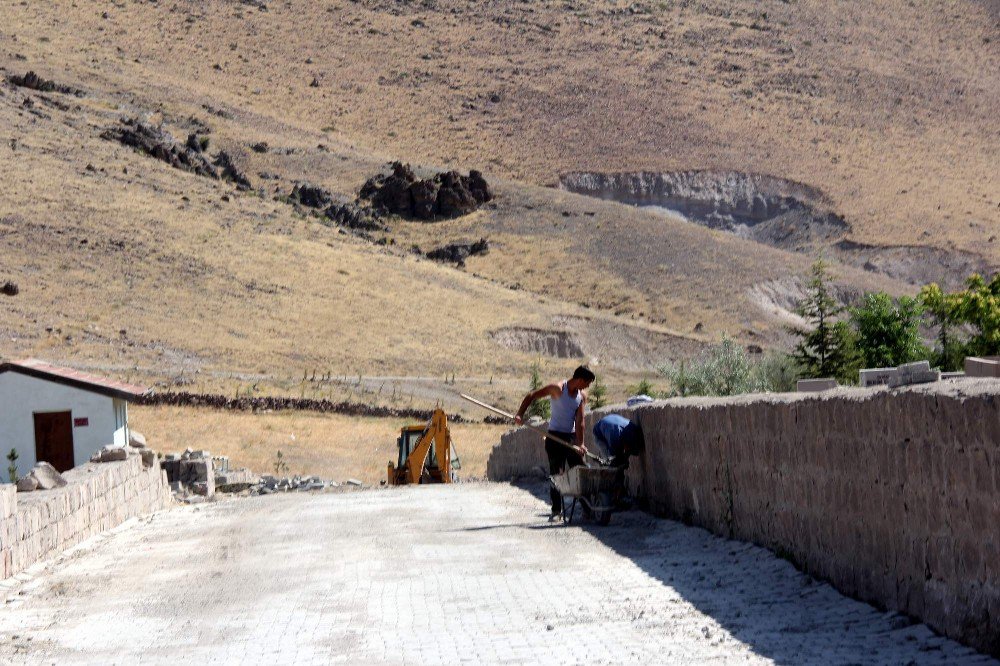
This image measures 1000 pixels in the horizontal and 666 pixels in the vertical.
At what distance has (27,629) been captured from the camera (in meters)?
9.20

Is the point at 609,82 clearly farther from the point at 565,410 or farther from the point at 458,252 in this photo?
the point at 565,410

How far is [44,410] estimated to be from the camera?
29844 mm

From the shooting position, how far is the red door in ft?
97.5

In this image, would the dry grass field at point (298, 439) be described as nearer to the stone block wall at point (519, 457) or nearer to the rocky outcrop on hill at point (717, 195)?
the stone block wall at point (519, 457)

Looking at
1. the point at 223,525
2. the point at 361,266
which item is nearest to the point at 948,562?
the point at 223,525

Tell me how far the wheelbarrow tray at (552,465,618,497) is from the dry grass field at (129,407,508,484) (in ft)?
87.7

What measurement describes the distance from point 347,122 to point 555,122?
1678 cm

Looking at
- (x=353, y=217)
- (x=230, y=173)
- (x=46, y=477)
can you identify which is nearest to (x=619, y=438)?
(x=46, y=477)

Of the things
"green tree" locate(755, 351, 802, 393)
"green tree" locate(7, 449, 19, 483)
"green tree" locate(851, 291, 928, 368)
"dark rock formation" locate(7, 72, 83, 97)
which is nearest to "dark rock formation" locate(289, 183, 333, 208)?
"dark rock formation" locate(7, 72, 83, 97)

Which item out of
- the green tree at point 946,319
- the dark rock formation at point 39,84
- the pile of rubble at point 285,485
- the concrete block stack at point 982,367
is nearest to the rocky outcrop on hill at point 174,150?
the dark rock formation at point 39,84

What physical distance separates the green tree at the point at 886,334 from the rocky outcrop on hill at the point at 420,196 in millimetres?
54648

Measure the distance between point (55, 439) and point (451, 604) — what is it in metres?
22.3

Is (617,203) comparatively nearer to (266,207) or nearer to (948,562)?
(266,207)

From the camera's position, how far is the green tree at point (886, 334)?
129 ft
